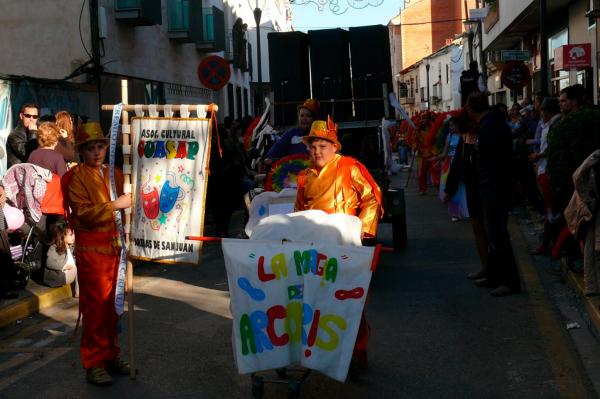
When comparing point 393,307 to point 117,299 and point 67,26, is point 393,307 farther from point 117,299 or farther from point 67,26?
point 67,26

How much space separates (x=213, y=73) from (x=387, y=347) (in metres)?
12.5

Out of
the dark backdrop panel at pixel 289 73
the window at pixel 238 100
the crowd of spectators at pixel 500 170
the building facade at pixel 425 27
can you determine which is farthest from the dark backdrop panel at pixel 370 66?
the building facade at pixel 425 27

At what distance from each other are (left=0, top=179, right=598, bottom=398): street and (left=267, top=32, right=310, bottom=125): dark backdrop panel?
16.4 ft

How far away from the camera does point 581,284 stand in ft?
26.7

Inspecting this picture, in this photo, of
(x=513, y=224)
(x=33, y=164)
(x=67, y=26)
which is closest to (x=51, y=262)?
(x=33, y=164)

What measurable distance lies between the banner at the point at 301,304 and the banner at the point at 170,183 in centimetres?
89

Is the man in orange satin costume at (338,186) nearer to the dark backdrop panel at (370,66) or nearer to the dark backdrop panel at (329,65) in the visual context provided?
the dark backdrop panel at (370,66)

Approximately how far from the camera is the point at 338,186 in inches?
236

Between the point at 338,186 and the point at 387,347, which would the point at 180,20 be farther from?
the point at 338,186

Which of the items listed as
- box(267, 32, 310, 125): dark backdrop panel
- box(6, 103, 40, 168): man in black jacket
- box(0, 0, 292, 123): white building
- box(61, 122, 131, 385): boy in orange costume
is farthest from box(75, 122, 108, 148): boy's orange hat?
box(0, 0, 292, 123): white building

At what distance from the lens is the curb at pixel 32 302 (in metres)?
8.21

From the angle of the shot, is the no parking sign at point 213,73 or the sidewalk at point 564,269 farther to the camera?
the no parking sign at point 213,73

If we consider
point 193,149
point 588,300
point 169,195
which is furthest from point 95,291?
point 588,300

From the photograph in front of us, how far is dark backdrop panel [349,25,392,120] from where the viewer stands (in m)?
14.0
